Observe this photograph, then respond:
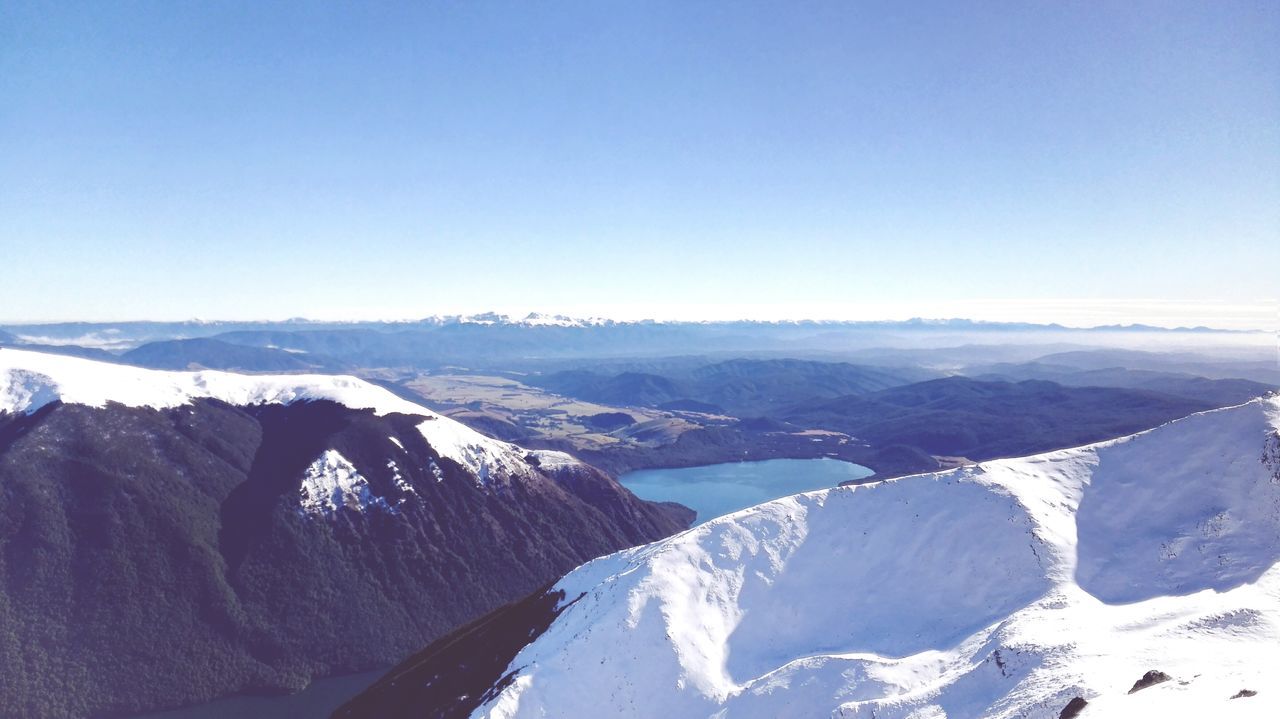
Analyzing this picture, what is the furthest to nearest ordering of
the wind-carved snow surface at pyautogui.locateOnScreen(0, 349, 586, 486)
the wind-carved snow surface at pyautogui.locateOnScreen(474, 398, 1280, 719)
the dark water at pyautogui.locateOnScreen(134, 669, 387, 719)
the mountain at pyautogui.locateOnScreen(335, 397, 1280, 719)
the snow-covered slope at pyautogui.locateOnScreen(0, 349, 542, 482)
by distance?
the wind-carved snow surface at pyautogui.locateOnScreen(0, 349, 586, 486)
the snow-covered slope at pyautogui.locateOnScreen(0, 349, 542, 482)
the dark water at pyautogui.locateOnScreen(134, 669, 387, 719)
the mountain at pyautogui.locateOnScreen(335, 397, 1280, 719)
the wind-carved snow surface at pyautogui.locateOnScreen(474, 398, 1280, 719)

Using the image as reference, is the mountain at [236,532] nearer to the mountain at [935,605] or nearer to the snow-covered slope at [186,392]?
the snow-covered slope at [186,392]

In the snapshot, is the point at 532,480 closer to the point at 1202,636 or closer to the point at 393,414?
the point at 393,414

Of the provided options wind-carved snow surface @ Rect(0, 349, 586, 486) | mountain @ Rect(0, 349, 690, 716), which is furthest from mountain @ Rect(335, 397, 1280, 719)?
wind-carved snow surface @ Rect(0, 349, 586, 486)

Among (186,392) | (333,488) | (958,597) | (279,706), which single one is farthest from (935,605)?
(186,392)

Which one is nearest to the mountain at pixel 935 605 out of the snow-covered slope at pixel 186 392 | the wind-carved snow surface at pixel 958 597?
the wind-carved snow surface at pixel 958 597

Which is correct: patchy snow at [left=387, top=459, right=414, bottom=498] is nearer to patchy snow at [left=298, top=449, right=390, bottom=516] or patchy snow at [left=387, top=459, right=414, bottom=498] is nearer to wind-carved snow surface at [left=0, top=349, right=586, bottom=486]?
patchy snow at [left=298, top=449, right=390, bottom=516]

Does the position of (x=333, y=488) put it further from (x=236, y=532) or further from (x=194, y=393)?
(x=194, y=393)
